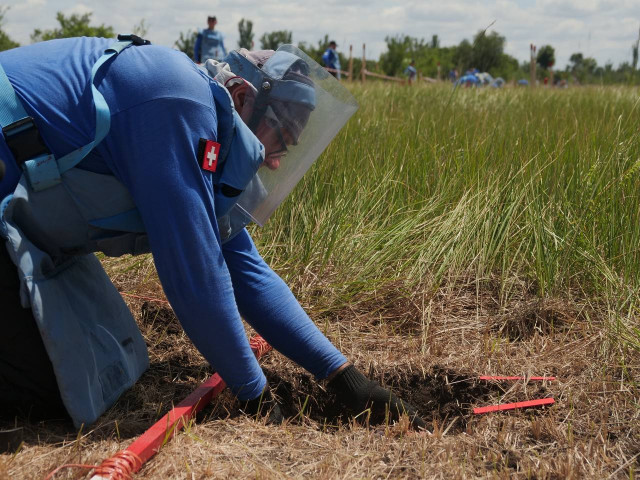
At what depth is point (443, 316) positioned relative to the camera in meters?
2.82

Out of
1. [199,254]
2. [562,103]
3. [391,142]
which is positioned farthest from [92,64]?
[562,103]

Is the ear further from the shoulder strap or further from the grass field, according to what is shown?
the grass field

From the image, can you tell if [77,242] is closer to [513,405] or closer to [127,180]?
[127,180]

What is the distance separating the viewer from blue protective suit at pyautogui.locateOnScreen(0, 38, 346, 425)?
1.70m

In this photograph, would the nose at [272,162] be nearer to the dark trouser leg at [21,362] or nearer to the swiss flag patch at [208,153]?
the swiss flag patch at [208,153]

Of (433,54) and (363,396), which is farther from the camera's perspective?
(433,54)

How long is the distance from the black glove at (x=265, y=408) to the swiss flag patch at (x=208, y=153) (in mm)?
770

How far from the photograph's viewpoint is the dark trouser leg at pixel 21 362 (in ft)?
6.32

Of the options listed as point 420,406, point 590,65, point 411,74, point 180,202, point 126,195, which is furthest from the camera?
point 411,74

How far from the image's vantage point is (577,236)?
2918 millimetres

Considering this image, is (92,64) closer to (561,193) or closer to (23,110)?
(23,110)

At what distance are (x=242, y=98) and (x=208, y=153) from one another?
0.25 meters

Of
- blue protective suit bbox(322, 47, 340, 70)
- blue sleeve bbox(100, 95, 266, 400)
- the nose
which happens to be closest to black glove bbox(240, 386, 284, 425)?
blue sleeve bbox(100, 95, 266, 400)

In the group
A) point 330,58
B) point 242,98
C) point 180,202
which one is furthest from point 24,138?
point 330,58
